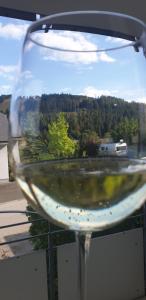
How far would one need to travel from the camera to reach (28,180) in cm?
36

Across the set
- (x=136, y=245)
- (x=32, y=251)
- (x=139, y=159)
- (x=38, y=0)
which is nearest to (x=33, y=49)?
(x=139, y=159)

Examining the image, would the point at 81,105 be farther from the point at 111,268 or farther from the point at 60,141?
the point at 111,268

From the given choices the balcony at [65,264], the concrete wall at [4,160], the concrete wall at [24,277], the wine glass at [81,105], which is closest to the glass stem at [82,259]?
the wine glass at [81,105]

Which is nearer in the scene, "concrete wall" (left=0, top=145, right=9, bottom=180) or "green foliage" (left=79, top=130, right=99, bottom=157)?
"green foliage" (left=79, top=130, right=99, bottom=157)

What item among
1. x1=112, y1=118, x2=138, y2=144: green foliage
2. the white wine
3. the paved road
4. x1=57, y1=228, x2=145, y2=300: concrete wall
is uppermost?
x1=112, y1=118, x2=138, y2=144: green foliage

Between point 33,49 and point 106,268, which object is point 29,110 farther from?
point 106,268

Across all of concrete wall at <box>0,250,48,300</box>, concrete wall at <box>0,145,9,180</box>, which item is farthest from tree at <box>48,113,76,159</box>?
concrete wall at <box>0,250,48,300</box>

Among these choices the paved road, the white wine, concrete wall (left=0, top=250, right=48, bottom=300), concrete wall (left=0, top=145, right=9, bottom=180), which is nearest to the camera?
the white wine

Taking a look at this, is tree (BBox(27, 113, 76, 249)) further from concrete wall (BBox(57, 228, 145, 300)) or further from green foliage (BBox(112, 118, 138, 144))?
concrete wall (BBox(57, 228, 145, 300))

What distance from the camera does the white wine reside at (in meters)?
0.34

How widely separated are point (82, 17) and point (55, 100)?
0.26 ft

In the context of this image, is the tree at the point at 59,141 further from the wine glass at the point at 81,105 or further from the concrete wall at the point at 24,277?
the concrete wall at the point at 24,277

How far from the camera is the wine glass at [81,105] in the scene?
37 cm

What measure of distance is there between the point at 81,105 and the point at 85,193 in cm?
8
